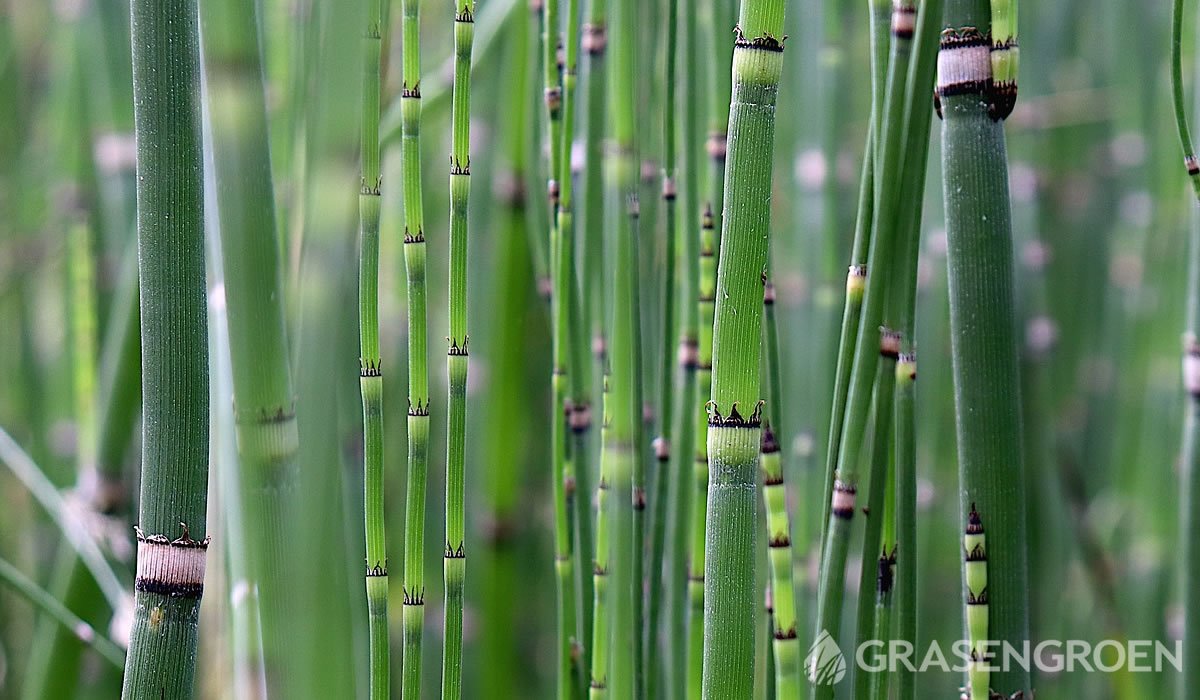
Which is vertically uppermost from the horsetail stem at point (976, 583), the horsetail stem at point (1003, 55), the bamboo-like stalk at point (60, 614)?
the horsetail stem at point (1003, 55)

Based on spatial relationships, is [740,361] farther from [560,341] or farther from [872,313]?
[560,341]

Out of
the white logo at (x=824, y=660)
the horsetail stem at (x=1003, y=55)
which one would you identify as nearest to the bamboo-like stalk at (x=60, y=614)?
the white logo at (x=824, y=660)

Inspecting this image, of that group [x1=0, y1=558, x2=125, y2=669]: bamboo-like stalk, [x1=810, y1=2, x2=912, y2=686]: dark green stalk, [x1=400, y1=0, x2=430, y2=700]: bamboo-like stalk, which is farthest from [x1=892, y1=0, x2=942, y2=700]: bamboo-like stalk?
[x1=0, y1=558, x2=125, y2=669]: bamboo-like stalk

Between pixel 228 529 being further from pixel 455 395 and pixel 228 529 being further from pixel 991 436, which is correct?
pixel 991 436

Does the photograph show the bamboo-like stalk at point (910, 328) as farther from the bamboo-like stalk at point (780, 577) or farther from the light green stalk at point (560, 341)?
the light green stalk at point (560, 341)

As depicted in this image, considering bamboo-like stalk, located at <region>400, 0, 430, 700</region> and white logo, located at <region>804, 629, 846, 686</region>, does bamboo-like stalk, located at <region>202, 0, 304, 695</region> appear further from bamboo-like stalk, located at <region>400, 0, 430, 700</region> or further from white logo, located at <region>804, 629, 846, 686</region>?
white logo, located at <region>804, 629, 846, 686</region>

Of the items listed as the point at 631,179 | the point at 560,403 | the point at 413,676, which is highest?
the point at 631,179

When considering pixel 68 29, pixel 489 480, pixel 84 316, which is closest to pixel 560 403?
pixel 489 480
